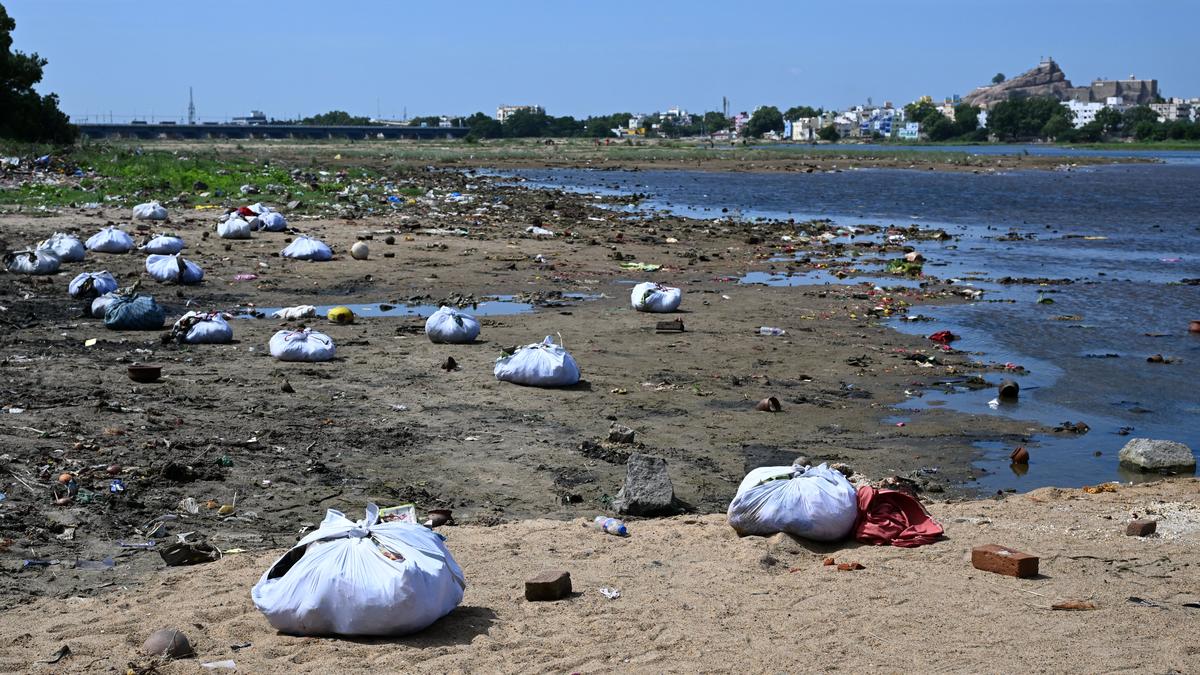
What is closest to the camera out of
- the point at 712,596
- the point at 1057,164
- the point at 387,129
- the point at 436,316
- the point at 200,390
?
the point at 712,596

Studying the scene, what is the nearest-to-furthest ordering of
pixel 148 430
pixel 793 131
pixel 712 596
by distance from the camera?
pixel 712 596 < pixel 148 430 < pixel 793 131

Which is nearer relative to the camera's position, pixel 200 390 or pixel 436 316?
pixel 200 390

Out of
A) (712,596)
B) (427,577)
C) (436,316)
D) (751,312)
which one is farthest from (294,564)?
(751,312)

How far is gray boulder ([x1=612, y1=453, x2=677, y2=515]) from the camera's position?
671 cm

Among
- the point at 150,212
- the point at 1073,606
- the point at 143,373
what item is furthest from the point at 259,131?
the point at 1073,606

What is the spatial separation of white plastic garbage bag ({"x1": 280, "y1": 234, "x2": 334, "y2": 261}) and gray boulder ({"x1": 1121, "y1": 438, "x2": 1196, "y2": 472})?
11.4 meters

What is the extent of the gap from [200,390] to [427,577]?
4825 mm

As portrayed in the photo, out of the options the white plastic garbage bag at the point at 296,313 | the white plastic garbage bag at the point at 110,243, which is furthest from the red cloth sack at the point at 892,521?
the white plastic garbage bag at the point at 110,243

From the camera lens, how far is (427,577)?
4.84 meters

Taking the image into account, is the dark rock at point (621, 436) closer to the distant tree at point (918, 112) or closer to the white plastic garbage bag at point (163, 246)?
the white plastic garbage bag at point (163, 246)

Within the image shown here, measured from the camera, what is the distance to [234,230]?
17.9 metres

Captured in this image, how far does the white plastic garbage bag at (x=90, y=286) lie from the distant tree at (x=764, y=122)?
529 feet

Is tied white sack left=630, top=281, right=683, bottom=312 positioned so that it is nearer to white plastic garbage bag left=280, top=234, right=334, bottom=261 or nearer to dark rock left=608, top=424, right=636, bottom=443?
dark rock left=608, top=424, right=636, bottom=443

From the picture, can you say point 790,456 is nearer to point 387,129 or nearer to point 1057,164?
point 1057,164
